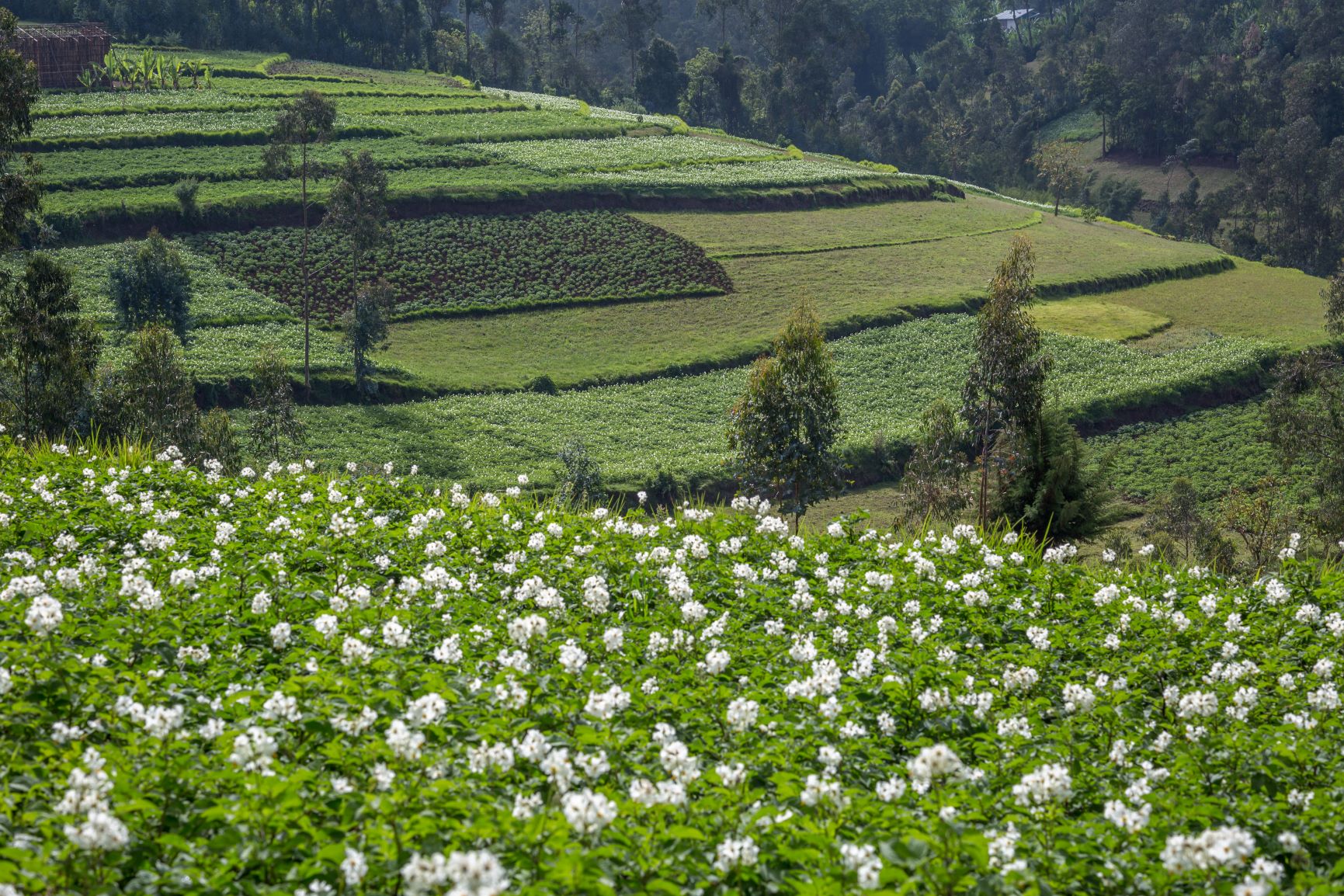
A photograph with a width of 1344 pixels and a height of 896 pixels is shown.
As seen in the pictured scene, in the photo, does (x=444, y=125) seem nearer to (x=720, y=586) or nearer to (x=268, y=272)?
(x=268, y=272)

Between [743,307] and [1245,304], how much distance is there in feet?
109

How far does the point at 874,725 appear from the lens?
8.80 m

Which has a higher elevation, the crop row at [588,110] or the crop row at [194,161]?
the crop row at [588,110]

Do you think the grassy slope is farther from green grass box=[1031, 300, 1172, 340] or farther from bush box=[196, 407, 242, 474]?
bush box=[196, 407, 242, 474]

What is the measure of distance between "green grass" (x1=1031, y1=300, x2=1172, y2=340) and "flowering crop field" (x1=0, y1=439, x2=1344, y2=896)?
187 ft

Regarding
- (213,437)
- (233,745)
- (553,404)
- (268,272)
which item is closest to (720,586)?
Answer: (233,745)

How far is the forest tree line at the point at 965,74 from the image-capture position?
107m

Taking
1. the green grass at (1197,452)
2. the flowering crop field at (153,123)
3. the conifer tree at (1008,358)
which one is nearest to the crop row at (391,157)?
the flowering crop field at (153,123)

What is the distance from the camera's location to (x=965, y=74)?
15700 cm

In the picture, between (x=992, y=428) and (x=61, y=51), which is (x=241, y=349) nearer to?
(x=992, y=428)

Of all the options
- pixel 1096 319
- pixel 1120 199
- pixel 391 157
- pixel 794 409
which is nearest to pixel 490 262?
pixel 391 157

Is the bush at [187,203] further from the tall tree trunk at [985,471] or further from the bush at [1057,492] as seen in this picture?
the bush at [1057,492]

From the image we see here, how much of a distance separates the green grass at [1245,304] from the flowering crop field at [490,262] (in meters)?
28.1

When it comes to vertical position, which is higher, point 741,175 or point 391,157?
point 391,157
